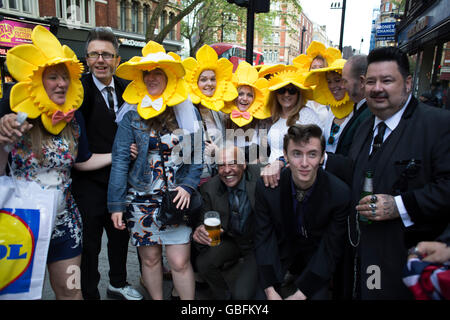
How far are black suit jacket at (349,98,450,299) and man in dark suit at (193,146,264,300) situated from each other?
1.04 metres

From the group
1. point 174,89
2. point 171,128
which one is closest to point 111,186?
point 171,128

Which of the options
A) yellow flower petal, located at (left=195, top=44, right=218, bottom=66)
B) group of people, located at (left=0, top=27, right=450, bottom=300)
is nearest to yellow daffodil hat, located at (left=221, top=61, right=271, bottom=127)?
group of people, located at (left=0, top=27, right=450, bottom=300)

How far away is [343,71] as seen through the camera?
9.25 ft

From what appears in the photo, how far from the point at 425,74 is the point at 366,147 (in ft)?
38.9

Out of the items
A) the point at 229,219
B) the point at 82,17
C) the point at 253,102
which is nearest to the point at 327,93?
the point at 253,102

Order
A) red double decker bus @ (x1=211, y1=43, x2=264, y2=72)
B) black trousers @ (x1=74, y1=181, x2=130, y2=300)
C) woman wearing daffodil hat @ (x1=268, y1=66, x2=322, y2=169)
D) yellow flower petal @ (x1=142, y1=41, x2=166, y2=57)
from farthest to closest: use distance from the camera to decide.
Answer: red double decker bus @ (x1=211, y1=43, x2=264, y2=72)
woman wearing daffodil hat @ (x1=268, y1=66, x2=322, y2=169)
yellow flower petal @ (x1=142, y1=41, x2=166, y2=57)
black trousers @ (x1=74, y1=181, x2=130, y2=300)

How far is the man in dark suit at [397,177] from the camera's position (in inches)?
72.3

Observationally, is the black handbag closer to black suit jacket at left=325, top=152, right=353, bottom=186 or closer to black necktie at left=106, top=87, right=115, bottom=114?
black necktie at left=106, top=87, right=115, bottom=114

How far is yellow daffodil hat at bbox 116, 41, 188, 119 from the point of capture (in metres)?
2.44

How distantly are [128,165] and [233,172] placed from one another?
0.92 meters

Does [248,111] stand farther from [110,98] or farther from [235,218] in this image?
[110,98]

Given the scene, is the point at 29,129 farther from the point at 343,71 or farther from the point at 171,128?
the point at 343,71

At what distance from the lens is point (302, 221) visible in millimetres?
2412
